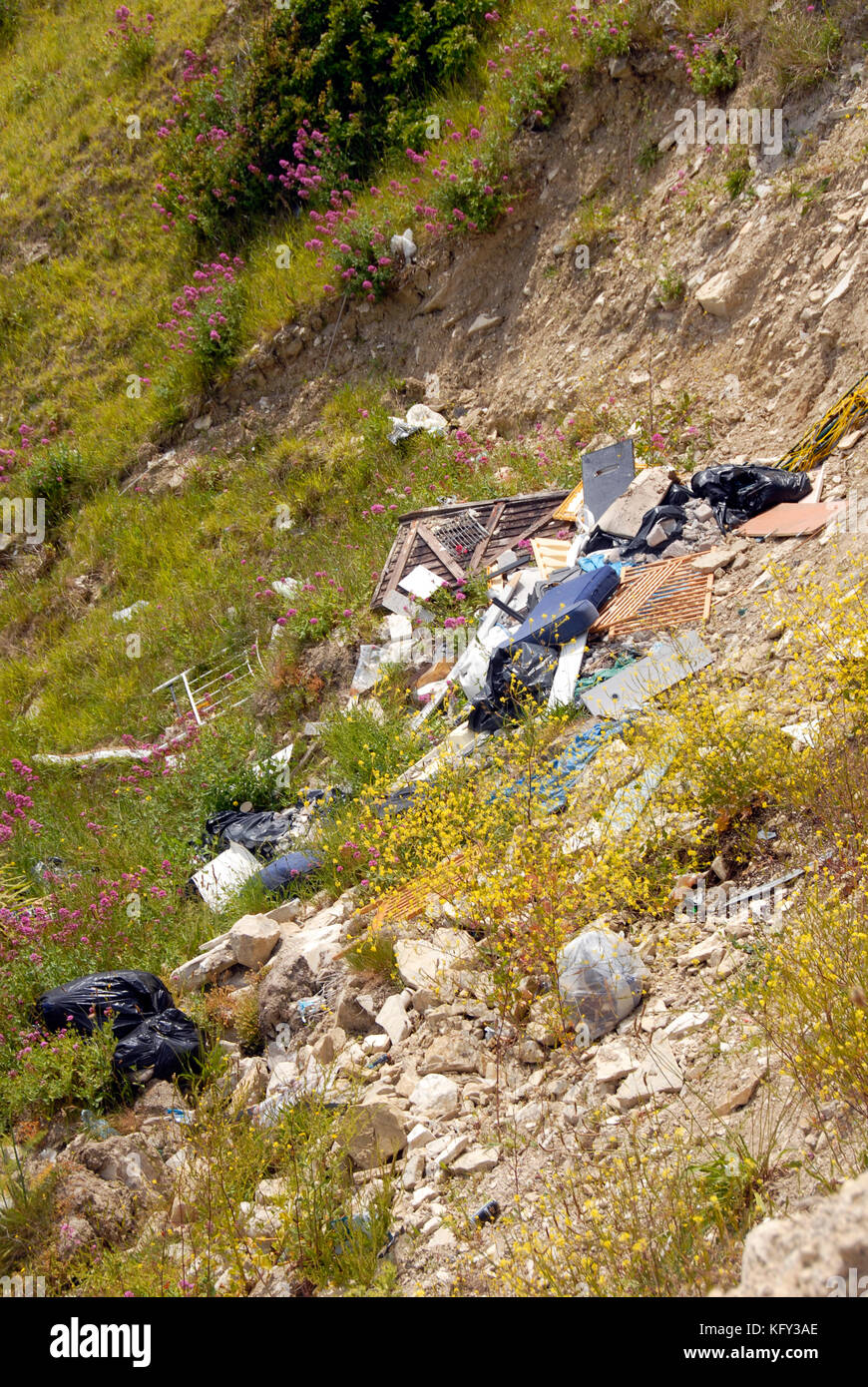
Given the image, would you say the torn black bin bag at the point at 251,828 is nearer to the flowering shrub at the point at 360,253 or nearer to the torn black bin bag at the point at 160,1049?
the torn black bin bag at the point at 160,1049

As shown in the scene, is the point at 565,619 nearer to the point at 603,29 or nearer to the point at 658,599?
the point at 658,599

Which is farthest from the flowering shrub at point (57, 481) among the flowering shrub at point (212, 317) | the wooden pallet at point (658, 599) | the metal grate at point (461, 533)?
the wooden pallet at point (658, 599)

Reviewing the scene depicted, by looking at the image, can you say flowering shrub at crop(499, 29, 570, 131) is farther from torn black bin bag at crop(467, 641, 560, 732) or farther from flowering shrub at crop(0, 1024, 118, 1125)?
flowering shrub at crop(0, 1024, 118, 1125)

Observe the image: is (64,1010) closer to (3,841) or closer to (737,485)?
(3,841)

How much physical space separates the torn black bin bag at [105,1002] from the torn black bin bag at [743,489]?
431 cm

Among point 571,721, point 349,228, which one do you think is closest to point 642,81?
point 349,228

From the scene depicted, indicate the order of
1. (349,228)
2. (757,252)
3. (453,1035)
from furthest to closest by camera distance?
(349,228)
(757,252)
(453,1035)

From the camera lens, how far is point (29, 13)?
1606 centimetres

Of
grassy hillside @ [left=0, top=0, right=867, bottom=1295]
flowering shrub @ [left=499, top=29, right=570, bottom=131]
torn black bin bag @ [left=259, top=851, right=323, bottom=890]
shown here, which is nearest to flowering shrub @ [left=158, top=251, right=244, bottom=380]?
grassy hillside @ [left=0, top=0, right=867, bottom=1295]

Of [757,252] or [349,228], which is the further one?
[349,228]

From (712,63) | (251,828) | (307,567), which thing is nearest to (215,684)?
(307,567)

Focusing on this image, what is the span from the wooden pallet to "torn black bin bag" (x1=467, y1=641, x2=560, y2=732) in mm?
379
